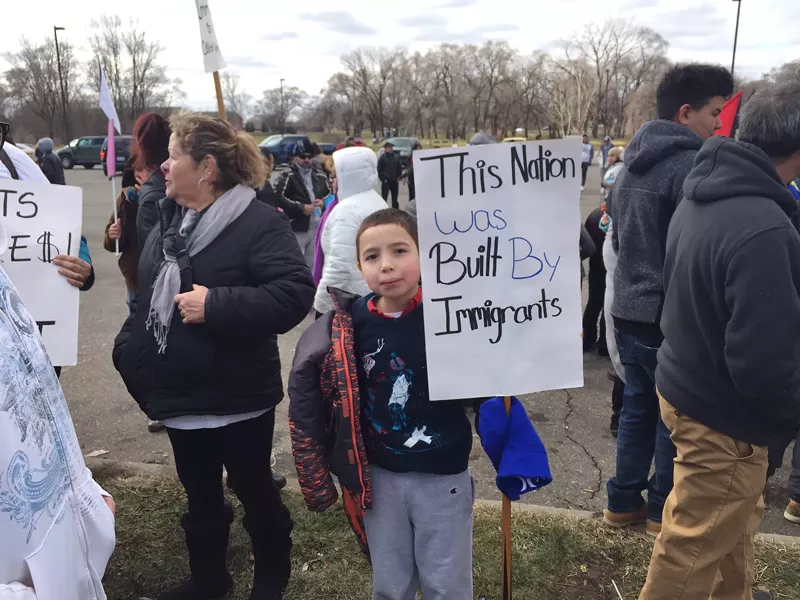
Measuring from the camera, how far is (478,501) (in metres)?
3.28

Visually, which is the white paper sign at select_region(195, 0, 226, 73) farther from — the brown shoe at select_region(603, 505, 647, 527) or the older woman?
the brown shoe at select_region(603, 505, 647, 527)

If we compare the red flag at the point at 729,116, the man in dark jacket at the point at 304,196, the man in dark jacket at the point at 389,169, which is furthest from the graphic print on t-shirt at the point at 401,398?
the man in dark jacket at the point at 389,169

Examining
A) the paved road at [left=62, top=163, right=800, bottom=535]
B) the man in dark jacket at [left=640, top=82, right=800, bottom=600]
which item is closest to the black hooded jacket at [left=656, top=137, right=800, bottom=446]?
the man in dark jacket at [left=640, top=82, right=800, bottom=600]

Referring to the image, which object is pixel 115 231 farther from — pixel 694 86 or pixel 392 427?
pixel 694 86

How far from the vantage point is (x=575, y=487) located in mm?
3525

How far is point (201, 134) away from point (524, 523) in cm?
219

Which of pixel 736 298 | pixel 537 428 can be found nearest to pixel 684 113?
pixel 736 298

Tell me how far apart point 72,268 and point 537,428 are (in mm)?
2941

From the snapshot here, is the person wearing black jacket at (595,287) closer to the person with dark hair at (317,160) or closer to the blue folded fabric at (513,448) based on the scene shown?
the blue folded fabric at (513,448)

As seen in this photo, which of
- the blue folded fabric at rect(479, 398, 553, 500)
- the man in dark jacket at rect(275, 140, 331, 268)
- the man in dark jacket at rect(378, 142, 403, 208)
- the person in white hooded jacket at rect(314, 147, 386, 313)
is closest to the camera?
the blue folded fabric at rect(479, 398, 553, 500)

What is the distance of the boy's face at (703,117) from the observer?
299cm

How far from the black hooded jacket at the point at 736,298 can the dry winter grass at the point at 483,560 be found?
1004mm

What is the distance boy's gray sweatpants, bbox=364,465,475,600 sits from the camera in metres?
2.02

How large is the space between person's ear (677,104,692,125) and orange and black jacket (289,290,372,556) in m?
1.93
